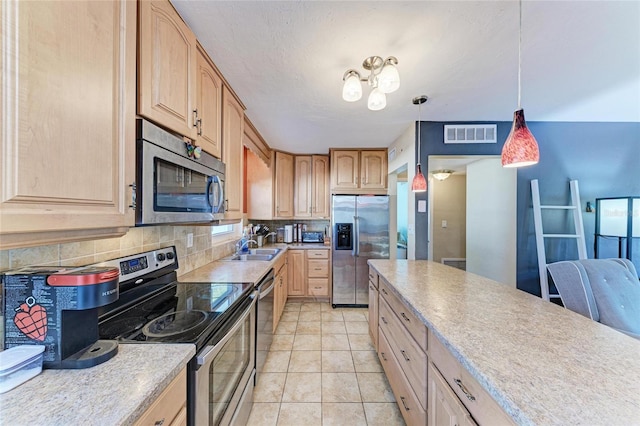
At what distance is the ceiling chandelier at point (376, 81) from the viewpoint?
52.3 inches

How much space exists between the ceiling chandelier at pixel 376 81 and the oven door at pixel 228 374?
148 cm

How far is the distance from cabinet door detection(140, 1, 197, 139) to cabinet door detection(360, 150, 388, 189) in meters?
2.80

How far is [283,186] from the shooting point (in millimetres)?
3953

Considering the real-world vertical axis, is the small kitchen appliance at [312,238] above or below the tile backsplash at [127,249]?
below

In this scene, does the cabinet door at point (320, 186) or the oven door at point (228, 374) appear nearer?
the oven door at point (228, 374)

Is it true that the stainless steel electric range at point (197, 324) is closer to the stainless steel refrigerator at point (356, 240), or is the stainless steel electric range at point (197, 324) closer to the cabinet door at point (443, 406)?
the cabinet door at point (443, 406)

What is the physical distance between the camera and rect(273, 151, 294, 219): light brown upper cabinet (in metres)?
3.88

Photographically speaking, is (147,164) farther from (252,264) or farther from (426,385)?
(426,385)

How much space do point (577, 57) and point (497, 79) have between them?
0.43 meters

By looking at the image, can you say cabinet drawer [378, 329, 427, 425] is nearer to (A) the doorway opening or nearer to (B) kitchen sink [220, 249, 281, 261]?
(B) kitchen sink [220, 249, 281, 261]

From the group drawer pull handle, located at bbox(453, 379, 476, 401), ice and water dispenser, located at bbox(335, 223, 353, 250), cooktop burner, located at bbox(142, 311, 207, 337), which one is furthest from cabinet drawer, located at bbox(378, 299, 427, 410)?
ice and water dispenser, located at bbox(335, 223, 353, 250)

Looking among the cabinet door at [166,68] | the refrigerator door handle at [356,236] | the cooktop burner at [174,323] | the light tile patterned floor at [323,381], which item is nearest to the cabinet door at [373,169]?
the refrigerator door handle at [356,236]

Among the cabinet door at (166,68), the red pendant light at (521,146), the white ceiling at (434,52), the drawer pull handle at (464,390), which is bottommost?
the drawer pull handle at (464,390)

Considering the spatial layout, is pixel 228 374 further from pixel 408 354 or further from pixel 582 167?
pixel 582 167
